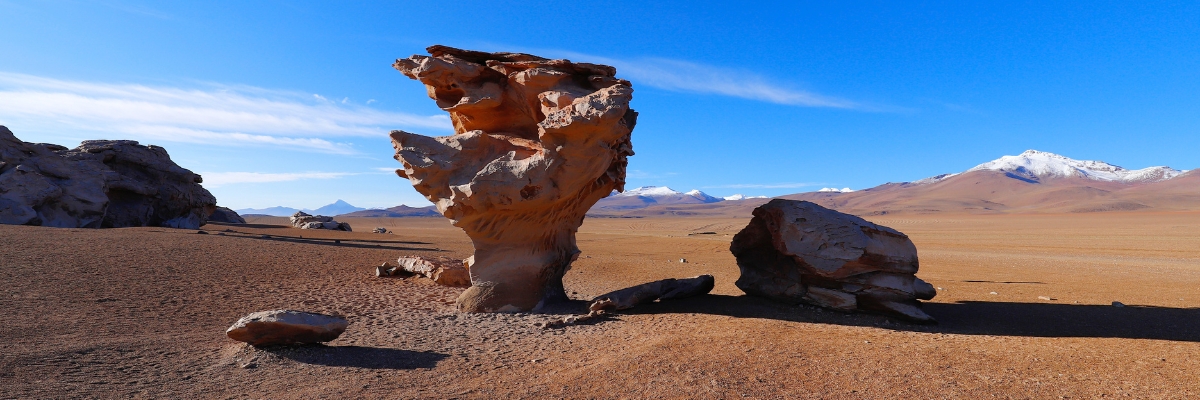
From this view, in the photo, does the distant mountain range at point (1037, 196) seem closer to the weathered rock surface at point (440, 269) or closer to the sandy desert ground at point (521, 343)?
the sandy desert ground at point (521, 343)

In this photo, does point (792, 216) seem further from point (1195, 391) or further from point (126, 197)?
point (126, 197)

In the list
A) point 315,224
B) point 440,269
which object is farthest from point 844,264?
point 315,224

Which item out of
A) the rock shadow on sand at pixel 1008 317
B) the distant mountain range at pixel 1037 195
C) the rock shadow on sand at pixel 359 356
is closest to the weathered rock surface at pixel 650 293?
the rock shadow on sand at pixel 1008 317

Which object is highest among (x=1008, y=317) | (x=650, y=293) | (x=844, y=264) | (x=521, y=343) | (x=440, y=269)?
(x=844, y=264)

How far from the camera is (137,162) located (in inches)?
1041

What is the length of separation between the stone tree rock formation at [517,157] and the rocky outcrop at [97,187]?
18547 mm

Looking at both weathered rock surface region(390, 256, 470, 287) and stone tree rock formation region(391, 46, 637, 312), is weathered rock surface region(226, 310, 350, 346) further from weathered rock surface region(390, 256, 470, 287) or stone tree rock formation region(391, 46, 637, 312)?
weathered rock surface region(390, 256, 470, 287)

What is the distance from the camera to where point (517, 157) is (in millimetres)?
10688

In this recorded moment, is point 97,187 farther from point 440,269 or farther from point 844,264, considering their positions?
point 844,264

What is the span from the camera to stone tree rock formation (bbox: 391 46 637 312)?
10047mm

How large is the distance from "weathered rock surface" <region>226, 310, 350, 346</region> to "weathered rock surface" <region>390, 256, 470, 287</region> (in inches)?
A: 262

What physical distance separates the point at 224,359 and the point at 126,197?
24428 millimetres

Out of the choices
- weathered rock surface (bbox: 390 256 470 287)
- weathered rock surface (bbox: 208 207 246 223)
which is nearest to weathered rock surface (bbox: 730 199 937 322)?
A: weathered rock surface (bbox: 390 256 470 287)

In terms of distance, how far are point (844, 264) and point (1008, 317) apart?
324cm
